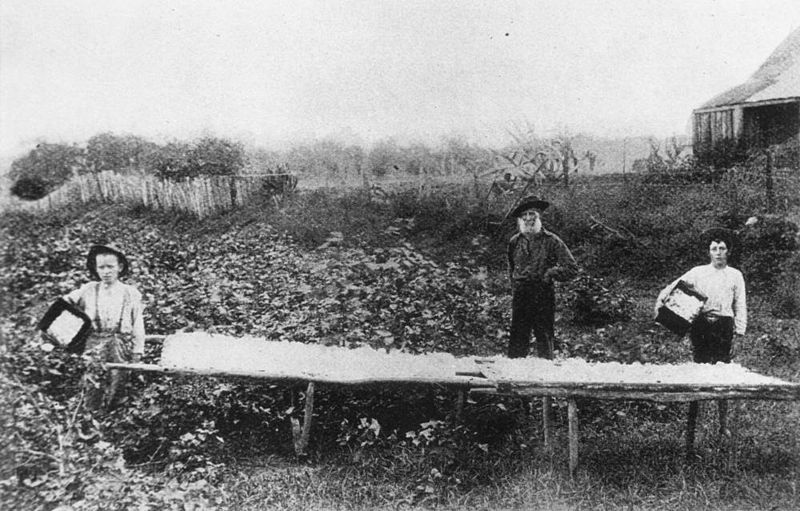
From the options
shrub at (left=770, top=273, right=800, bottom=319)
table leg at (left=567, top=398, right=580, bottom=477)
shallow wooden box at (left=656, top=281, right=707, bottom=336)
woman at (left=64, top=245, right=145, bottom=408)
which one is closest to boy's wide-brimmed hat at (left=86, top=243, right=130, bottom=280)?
woman at (left=64, top=245, right=145, bottom=408)

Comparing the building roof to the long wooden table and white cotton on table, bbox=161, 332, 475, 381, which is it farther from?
white cotton on table, bbox=161, 332, 475, 381

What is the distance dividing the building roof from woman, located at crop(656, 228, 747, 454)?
163cm

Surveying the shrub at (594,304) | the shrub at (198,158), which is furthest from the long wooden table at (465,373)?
the shrub at (198,158)

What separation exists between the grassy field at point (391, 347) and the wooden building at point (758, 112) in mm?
760

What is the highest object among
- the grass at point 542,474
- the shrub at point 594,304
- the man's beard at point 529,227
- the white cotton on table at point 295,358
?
the man's beard at point 529,227

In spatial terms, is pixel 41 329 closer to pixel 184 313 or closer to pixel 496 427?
pixel 184 313

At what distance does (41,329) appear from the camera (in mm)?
4910

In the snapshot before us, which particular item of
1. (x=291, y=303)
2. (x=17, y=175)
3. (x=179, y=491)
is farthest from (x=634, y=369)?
(x=17, y=175)

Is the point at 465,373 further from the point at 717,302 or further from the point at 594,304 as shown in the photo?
the point at 717,302

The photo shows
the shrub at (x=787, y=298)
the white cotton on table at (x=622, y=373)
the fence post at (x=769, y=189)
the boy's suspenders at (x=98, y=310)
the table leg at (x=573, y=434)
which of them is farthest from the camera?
the fence post at (x=769, y=189)

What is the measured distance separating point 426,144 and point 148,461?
140 inches

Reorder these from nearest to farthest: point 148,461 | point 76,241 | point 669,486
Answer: point 669,486
point 148,461
point 76,241

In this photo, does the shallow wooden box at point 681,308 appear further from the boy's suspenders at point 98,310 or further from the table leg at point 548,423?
the boy's suspenders at point 98,310

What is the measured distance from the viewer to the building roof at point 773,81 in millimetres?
5859
